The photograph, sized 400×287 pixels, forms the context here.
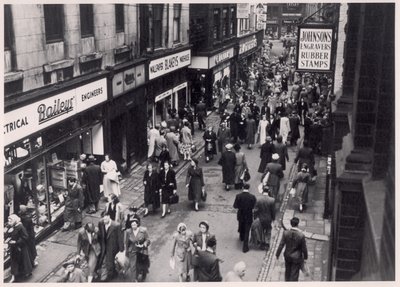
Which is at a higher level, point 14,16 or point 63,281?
point 14,16

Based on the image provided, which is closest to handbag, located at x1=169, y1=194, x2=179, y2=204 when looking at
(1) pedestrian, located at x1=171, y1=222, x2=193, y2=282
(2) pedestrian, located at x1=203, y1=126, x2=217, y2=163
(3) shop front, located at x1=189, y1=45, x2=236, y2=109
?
(1) pedestrian, located at x1=171, y1=222, x2=193, y2=282

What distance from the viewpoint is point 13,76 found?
34.1 feet

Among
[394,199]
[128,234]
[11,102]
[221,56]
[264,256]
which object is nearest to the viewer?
[394,199]

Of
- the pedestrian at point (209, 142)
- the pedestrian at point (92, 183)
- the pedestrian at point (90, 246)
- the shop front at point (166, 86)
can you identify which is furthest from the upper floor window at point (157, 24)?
the pedestrian at point (90, 246)

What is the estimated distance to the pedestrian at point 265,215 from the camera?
428 inches

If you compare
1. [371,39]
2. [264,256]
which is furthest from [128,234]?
[371,39]

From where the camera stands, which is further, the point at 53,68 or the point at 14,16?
the point at 53,68

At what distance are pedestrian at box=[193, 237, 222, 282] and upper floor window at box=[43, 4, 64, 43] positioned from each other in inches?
233

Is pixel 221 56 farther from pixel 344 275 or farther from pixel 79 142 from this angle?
pixel 344 275

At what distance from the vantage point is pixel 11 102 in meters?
10.2

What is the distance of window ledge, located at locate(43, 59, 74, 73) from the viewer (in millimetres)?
11655

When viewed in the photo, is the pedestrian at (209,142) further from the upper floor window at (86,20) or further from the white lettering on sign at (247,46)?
the white lettering on sign at (247,46)

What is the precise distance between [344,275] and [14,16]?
7480mm

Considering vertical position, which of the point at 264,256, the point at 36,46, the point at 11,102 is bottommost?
the point at 264,256
